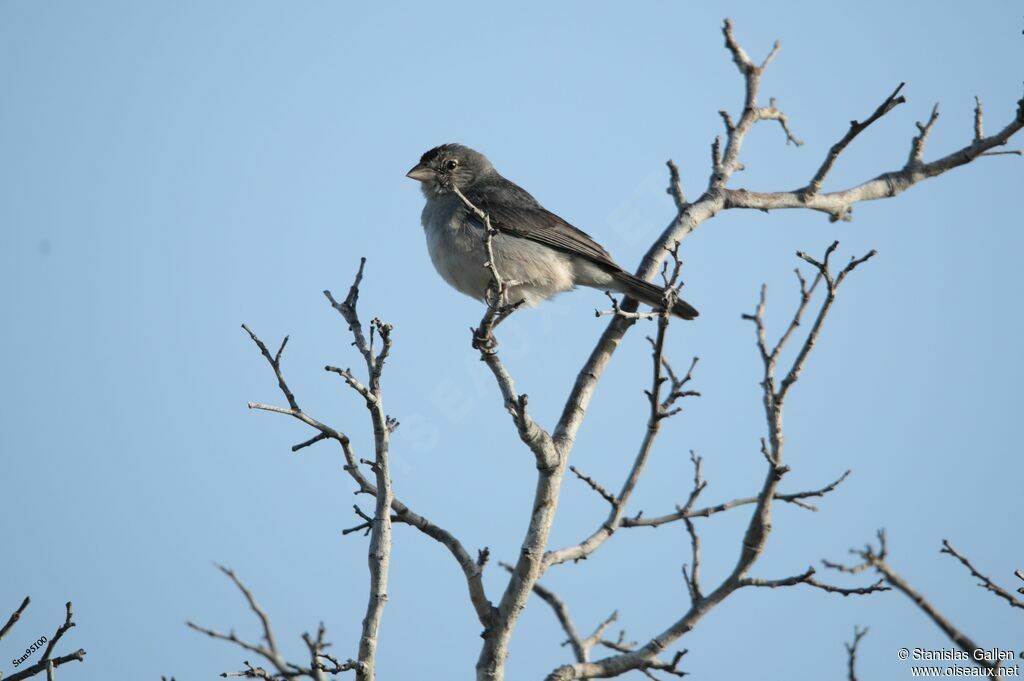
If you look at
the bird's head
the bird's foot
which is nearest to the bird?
A: the bird's head

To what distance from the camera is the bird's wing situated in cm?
902

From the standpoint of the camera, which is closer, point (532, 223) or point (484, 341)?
point (484, 341)

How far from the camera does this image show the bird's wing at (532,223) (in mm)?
9023

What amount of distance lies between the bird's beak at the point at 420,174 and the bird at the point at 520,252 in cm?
30

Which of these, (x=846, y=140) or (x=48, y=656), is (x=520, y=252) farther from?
(x=48, y=656)

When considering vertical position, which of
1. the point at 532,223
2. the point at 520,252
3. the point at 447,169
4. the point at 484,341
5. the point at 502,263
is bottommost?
the point at 484,341

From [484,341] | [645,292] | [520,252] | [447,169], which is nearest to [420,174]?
[447,169]

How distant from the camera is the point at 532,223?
9.20 metres

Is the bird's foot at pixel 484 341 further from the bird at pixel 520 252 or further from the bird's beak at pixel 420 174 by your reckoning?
the bird's beak at pixel 420 174

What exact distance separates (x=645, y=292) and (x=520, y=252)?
130cm

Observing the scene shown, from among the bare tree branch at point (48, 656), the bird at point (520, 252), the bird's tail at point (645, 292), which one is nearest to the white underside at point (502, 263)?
the bird at point (520, 252)

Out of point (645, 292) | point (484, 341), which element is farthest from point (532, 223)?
point (484, 341)

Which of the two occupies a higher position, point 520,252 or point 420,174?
point 420,174

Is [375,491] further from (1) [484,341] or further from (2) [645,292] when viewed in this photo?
(2) [645,292]
